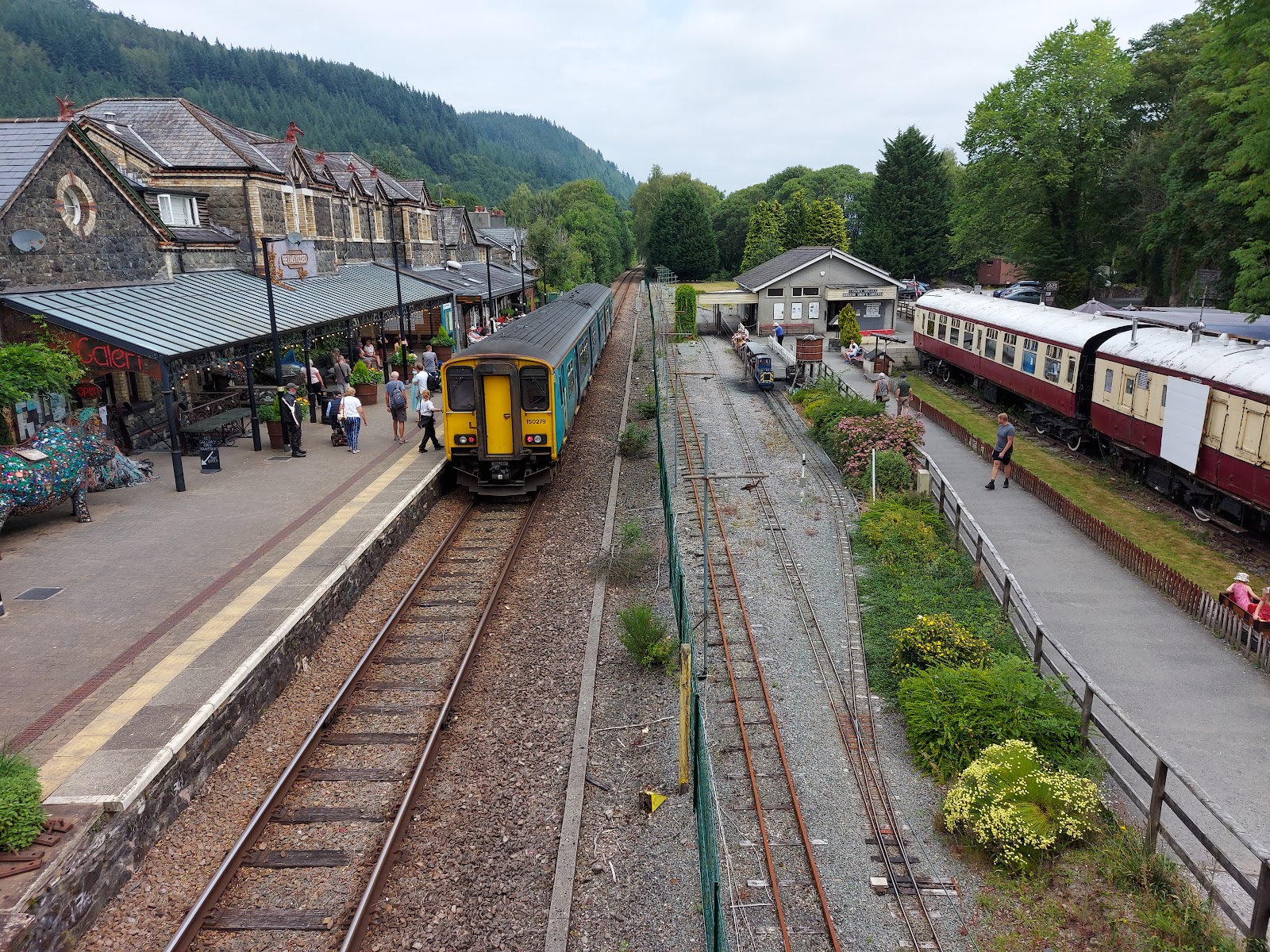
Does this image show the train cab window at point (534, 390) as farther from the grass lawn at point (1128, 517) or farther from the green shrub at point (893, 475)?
the grass lawn at point (1128, 517)

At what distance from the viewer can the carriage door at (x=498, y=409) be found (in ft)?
51.6

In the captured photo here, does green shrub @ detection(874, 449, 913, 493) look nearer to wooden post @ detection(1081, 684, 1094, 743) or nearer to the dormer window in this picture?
wooden post @ detection(1081, 684, 1094, 743)

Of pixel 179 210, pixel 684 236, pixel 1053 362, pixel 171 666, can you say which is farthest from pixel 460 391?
pixel 684 236

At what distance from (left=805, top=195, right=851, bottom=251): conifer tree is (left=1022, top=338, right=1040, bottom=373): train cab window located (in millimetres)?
47345

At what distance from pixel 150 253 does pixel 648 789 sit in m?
17.3

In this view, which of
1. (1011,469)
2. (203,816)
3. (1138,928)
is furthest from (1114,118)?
(203,816)

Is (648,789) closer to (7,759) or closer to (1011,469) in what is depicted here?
(7,759)

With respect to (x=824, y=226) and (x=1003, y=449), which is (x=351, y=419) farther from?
(x=824, y=226)

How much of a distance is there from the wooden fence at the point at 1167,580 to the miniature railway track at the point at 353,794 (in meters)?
9.56

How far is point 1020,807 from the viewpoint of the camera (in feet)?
23.8

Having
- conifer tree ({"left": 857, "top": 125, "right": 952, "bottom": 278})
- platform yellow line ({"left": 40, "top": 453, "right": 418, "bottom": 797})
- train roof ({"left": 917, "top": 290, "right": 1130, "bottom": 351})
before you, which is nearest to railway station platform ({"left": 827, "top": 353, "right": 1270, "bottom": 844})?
train roof ({"left": 917, "top": 290, "right": 1130, "bottom": 351})

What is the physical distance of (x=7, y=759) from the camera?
21.9 ft

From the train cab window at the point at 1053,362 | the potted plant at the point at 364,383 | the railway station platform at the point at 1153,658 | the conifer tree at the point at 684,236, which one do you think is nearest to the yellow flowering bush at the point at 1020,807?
the railway station platform at the point at 1153,658

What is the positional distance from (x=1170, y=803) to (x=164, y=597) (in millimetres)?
10973
